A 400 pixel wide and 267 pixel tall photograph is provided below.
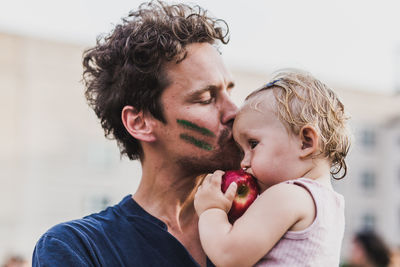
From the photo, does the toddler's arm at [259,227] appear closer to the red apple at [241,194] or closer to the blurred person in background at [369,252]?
the red apple at [241,194]

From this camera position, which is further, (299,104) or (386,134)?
(386,134)

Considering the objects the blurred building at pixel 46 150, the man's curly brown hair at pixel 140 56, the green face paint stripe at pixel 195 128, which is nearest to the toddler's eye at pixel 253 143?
the green face paint stripe at pixel 195 128

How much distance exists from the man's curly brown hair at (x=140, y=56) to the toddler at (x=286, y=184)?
0.60m

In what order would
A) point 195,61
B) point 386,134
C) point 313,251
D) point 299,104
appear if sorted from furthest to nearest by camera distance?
point 386,134 → point 195,61 → point 299,104 → point 313,251

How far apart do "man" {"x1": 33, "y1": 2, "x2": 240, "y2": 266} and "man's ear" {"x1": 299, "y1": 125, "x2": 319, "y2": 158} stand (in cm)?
53

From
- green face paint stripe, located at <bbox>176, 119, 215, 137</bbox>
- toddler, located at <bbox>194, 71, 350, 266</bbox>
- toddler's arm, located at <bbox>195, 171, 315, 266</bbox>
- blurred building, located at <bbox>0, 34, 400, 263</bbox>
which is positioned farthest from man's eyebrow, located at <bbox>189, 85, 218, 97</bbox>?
blurred building, located at <bbox>0, 34, 400, 263</bbox>

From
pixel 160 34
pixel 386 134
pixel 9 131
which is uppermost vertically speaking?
pixel 160 34

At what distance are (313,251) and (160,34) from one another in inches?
53.2

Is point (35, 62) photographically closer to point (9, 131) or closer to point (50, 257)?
point (9, 131)

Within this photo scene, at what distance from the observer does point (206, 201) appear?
2123mm

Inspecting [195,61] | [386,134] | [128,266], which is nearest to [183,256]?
[128,266]

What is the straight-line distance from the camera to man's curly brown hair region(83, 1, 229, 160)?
2.71 metres

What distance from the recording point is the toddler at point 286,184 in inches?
74.6

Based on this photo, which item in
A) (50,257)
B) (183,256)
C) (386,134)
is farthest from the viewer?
(386,134)
